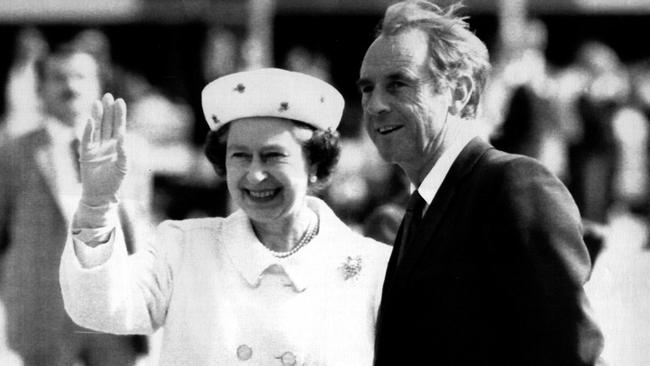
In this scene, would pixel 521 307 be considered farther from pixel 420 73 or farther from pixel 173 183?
pixel 173 183

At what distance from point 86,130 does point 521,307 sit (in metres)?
1.11

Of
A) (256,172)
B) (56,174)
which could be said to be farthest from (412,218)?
(56,174)

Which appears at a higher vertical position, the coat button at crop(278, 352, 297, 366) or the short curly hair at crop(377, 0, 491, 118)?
the short curly hair at crop(377, 0, 491, 118)

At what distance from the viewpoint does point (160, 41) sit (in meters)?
10.5

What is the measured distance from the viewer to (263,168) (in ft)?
10.8

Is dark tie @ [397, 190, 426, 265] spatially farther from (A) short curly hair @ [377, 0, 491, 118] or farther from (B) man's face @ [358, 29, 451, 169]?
(A) short curly hair @ [377, 0, 491, 118]

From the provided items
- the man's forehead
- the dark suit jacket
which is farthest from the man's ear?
the dark suit jacket

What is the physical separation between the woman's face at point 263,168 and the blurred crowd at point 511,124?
10.9 feet

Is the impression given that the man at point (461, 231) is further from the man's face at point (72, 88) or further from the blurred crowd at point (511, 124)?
the blurred crowd at point (511, 124)

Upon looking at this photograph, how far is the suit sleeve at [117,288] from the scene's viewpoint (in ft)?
9.88

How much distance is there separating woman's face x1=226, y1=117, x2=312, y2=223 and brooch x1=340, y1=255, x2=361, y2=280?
0.64ft

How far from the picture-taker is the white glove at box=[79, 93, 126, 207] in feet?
9.77

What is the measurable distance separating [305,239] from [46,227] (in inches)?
66.4

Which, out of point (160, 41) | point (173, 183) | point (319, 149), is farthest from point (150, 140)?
point (319, 149)
